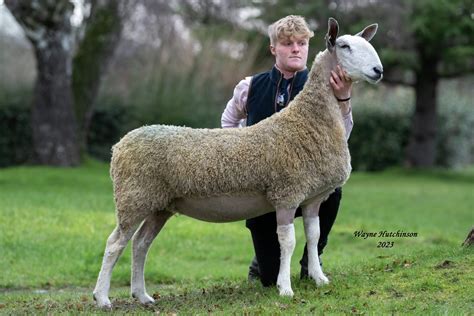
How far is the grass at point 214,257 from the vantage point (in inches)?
235

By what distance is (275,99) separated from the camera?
668cm

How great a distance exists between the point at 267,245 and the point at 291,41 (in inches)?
70.1

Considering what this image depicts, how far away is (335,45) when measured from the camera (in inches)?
236

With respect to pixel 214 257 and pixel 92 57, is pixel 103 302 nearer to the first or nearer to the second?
pixel 214 257

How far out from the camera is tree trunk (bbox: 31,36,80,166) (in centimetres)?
1822

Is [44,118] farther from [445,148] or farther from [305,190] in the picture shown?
[445,148]

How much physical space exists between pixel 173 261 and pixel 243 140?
457cm

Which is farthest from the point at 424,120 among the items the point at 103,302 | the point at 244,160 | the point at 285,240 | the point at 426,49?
the point at 103,302

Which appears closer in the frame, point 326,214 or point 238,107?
point 326,214

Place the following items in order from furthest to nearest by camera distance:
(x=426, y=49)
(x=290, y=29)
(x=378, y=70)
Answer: (x=426, y=49) < (x=290, y=29) < (x=378, y=70)

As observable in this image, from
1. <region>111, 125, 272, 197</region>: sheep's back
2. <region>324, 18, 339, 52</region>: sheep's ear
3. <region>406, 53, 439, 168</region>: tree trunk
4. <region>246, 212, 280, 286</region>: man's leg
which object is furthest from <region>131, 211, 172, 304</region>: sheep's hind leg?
<region>406, 53, 439, 168</region>: tree trunk

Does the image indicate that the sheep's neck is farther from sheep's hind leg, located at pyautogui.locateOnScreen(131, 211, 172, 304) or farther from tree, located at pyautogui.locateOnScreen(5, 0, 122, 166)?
tree, located at pyautogui.locateOnScreen(5, 0, 122, 166)

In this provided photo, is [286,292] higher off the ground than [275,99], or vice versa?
[275,99]

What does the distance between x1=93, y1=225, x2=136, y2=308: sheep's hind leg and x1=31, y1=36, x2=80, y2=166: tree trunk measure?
1275 centimetres
